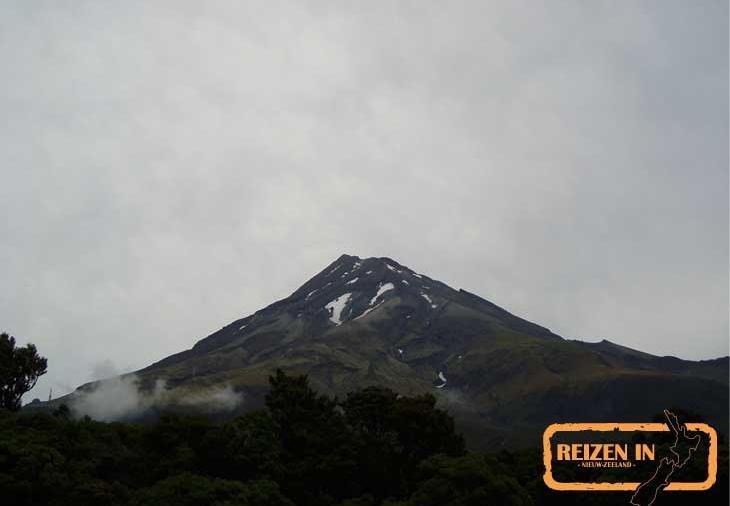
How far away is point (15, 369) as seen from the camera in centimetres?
6084

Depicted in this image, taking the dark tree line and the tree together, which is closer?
the dark tree line

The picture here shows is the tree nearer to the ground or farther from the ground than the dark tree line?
farther from the ground

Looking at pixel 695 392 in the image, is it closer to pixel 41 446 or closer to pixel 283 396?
pixel 283 396

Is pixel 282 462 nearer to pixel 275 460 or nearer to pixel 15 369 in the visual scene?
pixel 275 460

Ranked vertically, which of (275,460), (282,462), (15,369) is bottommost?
(282,462)

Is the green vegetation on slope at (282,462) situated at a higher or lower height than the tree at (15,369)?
lower

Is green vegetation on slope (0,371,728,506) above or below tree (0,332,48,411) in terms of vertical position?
below

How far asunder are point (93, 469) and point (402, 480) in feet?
71.2

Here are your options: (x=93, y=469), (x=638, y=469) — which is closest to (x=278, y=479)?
(x=93, y=469)

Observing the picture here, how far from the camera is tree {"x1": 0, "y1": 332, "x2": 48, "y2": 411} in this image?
60031 mm

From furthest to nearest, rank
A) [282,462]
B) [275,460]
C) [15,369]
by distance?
[15,369]
[282,462]
[275,460]

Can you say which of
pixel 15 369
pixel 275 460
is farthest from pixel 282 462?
pixel 15 369

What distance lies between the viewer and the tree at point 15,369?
60.0 m

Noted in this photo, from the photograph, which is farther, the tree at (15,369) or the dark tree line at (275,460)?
the tree at (15,369)
